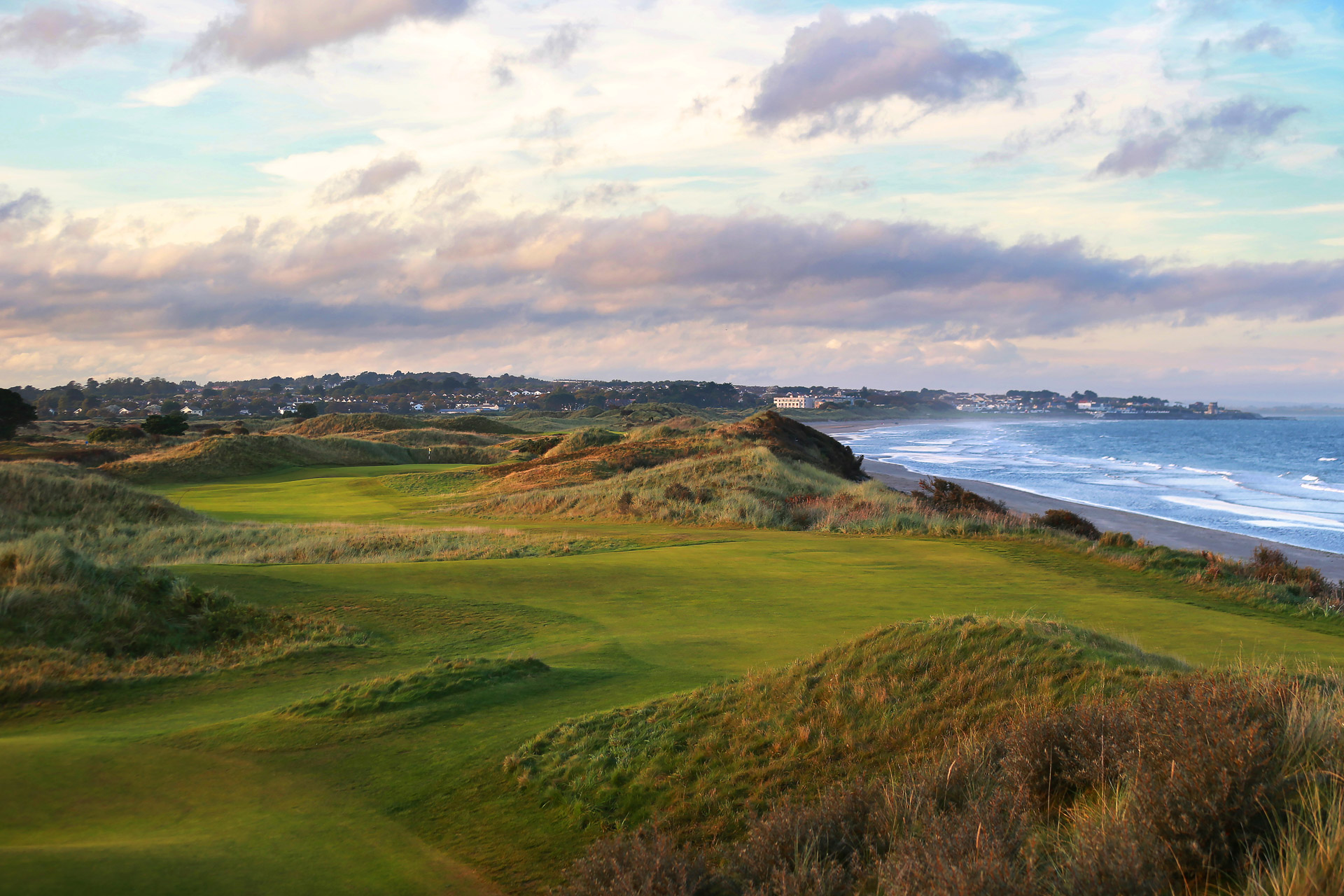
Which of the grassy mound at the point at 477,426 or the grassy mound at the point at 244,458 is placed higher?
the grassy mound at the point at 477,426

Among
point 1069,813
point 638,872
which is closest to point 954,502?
point 1069,813

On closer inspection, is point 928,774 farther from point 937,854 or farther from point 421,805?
point 421,805

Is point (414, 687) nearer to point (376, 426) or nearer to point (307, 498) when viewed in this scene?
point (307, 498)

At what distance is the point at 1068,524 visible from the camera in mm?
25969

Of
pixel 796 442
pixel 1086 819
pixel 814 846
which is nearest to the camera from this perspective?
pixel 1086 819

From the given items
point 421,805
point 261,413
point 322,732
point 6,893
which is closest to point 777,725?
point 421,805

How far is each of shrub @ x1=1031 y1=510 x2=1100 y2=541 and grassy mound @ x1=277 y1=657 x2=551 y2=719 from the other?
1946 cm

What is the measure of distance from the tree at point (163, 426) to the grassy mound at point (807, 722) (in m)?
79.1

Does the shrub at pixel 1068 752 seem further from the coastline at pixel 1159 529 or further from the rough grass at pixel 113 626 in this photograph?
the coastline at pixel 1159 529

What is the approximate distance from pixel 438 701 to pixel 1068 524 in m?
22.3

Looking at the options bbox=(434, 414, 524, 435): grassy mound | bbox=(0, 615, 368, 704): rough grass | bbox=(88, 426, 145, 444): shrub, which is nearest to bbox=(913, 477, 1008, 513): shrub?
bbox=(0, 615, 368, 704): rough grass

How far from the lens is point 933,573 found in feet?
55.6

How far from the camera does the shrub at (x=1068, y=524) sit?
2516 centimetres

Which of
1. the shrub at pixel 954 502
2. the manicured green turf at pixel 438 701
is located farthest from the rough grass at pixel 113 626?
the shrub at pixel 954 502
